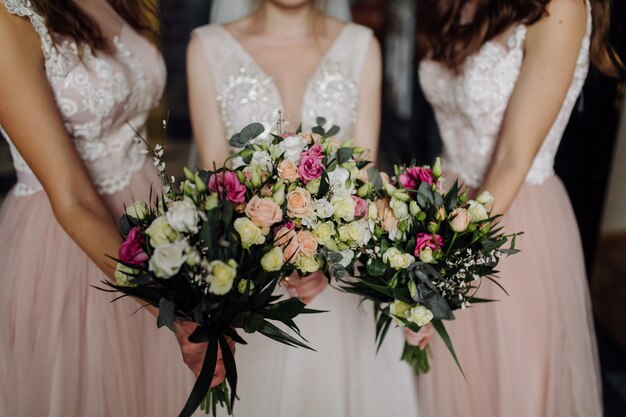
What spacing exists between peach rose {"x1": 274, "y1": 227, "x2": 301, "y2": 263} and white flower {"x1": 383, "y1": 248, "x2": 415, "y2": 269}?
0.80 ft

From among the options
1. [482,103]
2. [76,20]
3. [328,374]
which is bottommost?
[328,374]

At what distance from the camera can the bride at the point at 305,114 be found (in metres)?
1.93

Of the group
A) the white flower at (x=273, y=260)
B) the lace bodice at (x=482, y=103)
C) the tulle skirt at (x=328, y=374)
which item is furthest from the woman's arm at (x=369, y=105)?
the white flower at (x=273, y=260)

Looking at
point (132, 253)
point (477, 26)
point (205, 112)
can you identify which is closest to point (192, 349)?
point (132, 253)

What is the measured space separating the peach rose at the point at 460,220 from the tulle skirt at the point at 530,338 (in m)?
0.75

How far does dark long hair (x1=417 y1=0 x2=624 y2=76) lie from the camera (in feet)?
6.39

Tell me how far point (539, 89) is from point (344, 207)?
906 millimetres

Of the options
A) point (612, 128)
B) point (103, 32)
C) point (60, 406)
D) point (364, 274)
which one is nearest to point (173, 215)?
point (364, 274)

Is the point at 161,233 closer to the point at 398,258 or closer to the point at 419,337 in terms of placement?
the point at 398,258

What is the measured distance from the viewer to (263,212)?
1.26m

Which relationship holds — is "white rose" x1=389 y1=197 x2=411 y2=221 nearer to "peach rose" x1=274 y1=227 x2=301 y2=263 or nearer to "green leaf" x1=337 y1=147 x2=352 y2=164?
"green leaf" x1=337 y1=147 x2=352 y2=164

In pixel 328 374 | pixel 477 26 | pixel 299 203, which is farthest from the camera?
pixel 477 26

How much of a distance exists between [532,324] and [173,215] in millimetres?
1432

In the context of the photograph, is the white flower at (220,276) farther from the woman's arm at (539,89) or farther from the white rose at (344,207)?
the woman's arm at (539,89)
